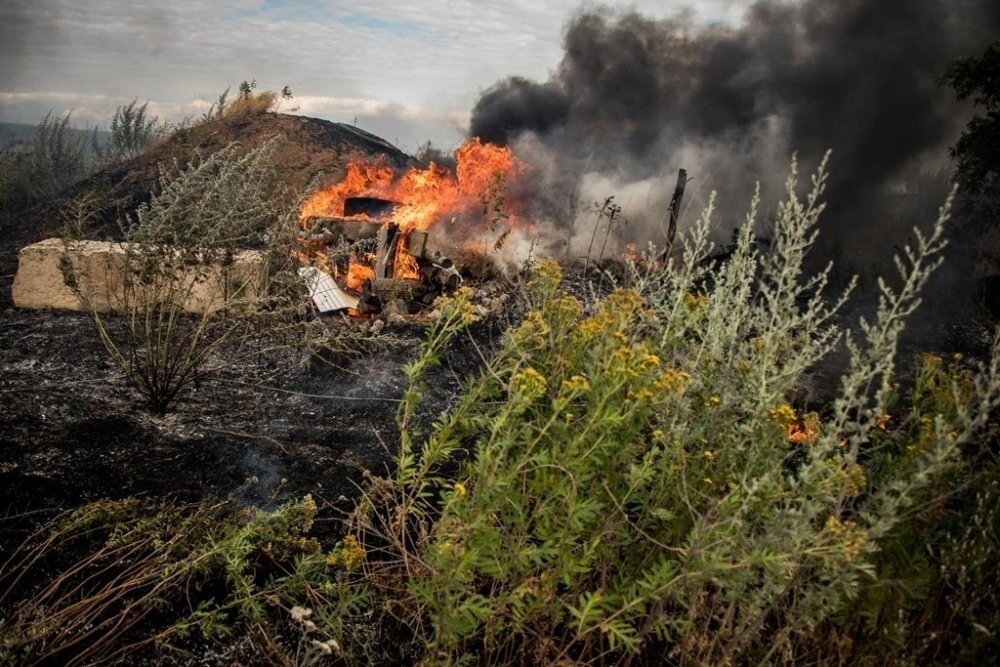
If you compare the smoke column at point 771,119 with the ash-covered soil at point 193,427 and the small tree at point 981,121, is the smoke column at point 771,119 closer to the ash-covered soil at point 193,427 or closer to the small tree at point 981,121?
the small tree at point 981,121

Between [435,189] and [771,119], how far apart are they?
10122 mm

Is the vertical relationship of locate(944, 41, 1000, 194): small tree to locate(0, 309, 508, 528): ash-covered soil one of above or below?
above

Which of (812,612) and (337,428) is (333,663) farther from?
(337,428)

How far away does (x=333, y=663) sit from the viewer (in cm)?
259

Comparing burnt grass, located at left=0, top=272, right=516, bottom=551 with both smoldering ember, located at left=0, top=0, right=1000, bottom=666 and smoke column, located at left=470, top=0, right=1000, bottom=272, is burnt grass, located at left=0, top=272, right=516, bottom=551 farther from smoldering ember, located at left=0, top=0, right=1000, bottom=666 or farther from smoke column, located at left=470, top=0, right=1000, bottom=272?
smoke column, located at left=470, top=0, right=1000, bottom=272

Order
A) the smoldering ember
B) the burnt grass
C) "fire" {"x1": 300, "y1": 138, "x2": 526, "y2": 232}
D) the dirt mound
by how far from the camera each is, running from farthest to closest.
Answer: the dirt mound, "fire" {"x1": 300, "y1": 138, "x2": 526, "y2": 232}, the burnt grass, the smoldering ember

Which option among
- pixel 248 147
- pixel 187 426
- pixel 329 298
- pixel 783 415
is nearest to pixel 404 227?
pixel 329 298

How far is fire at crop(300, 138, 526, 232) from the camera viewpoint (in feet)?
41.8

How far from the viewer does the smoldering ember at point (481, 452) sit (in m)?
2.13

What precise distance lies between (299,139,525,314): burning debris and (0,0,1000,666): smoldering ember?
90mm

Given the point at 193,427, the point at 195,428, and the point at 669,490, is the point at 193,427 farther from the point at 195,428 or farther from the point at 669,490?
the point at 669,490

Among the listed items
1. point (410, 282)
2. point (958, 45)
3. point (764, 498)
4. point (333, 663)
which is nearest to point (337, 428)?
point (333, 663)

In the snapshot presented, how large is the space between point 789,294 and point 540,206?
1200cm

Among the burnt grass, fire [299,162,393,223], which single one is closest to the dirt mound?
fire [299,162,393,223]
